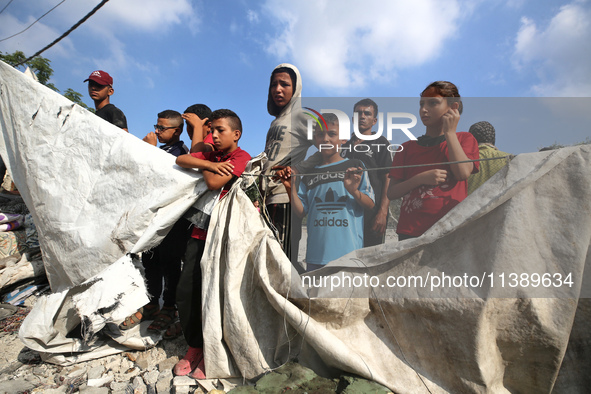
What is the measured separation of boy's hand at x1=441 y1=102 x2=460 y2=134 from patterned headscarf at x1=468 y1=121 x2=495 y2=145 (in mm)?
226

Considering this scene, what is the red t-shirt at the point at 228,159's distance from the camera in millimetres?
1978

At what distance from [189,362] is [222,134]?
4.75 ft

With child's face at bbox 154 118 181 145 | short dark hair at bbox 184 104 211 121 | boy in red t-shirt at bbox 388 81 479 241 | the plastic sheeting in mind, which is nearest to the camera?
the plastic sheeting

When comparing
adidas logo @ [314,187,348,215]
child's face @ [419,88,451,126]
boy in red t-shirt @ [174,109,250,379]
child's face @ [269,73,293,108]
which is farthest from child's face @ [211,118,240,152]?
child's face @ [419,88,451,126]

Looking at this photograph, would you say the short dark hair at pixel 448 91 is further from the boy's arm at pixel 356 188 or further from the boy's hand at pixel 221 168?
the boy's hand at pixel 221 168

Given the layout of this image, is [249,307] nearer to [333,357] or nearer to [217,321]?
[217,321]

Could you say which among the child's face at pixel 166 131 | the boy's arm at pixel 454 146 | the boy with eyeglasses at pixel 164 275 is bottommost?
the boy with eyeglasses at pixel 164 275

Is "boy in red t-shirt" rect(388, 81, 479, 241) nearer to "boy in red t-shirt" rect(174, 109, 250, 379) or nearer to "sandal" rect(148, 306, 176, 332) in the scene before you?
"boy in red t-shirt" rect(174, 109, 250, 379)

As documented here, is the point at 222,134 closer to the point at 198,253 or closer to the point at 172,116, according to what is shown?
the point at 198,253

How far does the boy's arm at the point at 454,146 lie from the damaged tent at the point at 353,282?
1.15 ft

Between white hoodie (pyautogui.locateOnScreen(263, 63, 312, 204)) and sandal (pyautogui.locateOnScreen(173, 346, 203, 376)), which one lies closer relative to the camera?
sandal (pyautogui.locateOnScreen(173, 346, 203, 376))

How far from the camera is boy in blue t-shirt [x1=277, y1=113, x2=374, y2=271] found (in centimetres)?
210

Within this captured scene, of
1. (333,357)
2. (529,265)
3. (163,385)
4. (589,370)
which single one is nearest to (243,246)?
(333,357)

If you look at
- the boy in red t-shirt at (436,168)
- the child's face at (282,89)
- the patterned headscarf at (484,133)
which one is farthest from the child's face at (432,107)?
the child's face at (282,89)
